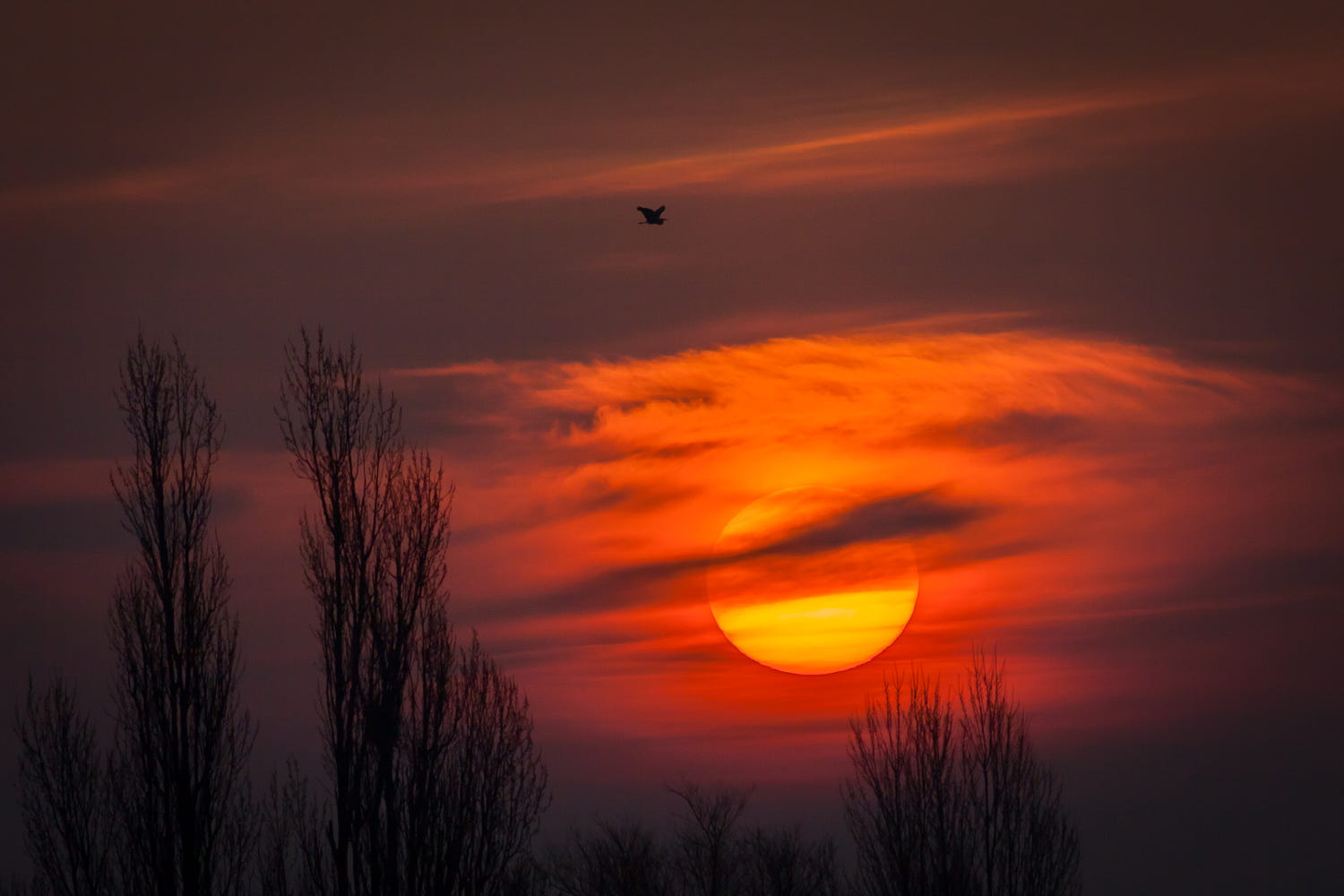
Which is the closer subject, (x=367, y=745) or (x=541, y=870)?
(x=367, y=745)

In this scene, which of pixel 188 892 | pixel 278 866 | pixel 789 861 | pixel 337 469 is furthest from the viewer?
pixel 789 861

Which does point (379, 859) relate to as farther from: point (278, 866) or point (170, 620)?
point (278, 866)

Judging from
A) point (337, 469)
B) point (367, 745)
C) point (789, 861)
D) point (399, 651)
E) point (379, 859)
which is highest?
point (337, 469)

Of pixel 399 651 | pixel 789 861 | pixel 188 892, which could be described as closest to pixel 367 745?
pixel 399 651

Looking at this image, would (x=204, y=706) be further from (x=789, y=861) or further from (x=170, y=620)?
(x=789, y=861)

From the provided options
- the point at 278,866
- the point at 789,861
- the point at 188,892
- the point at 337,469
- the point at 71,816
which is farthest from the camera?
the point at 789,861

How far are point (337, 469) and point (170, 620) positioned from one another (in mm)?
3204

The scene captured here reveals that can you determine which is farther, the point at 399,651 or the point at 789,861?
the point at 789,861

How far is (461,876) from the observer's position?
21188mm

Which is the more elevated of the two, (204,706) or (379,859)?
(204,706)

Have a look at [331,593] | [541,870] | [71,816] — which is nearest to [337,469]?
[331,593]

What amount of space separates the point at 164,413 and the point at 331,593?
3.65 m

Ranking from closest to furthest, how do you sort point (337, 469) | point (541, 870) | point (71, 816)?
point (337, 469) → point (71, 816) → point (541, 870)

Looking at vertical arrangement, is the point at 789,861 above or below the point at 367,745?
below
